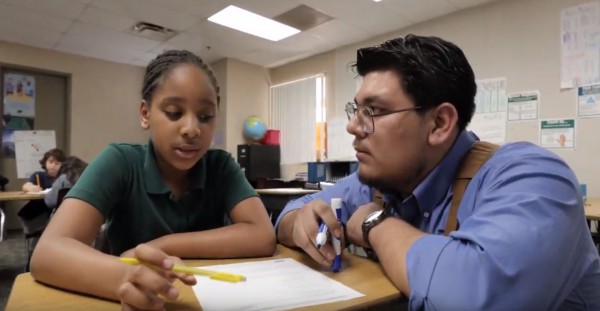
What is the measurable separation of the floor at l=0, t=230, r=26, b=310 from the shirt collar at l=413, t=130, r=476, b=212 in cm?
→ 270

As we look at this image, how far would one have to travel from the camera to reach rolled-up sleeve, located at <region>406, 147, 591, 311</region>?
1.82 feet

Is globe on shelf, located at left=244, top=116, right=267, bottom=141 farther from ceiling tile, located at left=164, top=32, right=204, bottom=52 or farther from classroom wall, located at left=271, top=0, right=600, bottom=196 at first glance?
classroom wall, located at left=271, top=0, right=600, bottom=196

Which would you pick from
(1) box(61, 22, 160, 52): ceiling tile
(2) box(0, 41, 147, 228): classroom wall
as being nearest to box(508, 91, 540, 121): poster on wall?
(1) box(61, 22, 160, 52): ceiling tile

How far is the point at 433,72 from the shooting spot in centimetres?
88

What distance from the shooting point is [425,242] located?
67 cm

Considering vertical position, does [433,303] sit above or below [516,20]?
below

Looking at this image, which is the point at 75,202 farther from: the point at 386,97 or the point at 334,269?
the point at 386,97

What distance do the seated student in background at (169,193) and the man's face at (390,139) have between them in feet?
1.07

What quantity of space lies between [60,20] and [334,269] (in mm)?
5168

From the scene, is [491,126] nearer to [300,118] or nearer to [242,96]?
[300,118]

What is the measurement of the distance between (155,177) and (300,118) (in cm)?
517

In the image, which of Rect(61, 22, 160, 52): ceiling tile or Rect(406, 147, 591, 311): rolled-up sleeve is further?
Rect(61, 22, 160, 52): ceiling tile

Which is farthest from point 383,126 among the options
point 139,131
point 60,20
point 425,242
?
point 139,131

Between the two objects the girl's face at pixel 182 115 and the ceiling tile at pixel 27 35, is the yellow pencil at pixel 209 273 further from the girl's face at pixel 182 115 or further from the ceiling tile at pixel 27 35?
the ceiling tile at pixel 27 35
